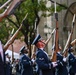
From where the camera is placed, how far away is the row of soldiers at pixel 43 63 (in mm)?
9562

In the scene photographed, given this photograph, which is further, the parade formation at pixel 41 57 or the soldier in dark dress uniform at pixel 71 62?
the soldier in dark dress uniform at pixel 71 62

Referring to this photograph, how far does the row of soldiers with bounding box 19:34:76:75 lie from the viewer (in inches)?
376

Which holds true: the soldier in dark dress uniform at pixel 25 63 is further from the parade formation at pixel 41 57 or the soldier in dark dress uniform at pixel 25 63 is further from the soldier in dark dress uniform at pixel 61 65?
the soldier in dark dress uniform at pixel 61 65

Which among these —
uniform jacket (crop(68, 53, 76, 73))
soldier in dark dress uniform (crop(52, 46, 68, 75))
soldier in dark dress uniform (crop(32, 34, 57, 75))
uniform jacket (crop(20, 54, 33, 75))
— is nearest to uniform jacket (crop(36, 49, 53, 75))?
soldier in dark dress uniform (crop(32, 34, 57, 75))

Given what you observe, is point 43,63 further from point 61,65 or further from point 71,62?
point 71,62

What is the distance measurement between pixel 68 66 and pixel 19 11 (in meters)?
9.43

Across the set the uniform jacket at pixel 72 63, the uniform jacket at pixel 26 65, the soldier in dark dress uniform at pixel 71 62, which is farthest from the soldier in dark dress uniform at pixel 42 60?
the uniform jacket at pixel 72 63

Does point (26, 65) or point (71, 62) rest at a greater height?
point (26, 65)

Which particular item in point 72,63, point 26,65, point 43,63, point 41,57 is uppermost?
point 41,57

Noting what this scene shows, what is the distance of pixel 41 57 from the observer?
9.55 metres

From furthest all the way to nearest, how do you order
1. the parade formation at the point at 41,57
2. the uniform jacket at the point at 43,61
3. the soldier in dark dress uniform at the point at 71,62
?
the soldier in dark dress uniform at the point at 71,62, the uniform jacket at the point at 43,61, the parade formation at the point at 41,57

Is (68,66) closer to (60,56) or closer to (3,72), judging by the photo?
(60,56)

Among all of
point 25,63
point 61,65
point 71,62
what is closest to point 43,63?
point 61,65

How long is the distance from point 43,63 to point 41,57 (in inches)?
6.0
